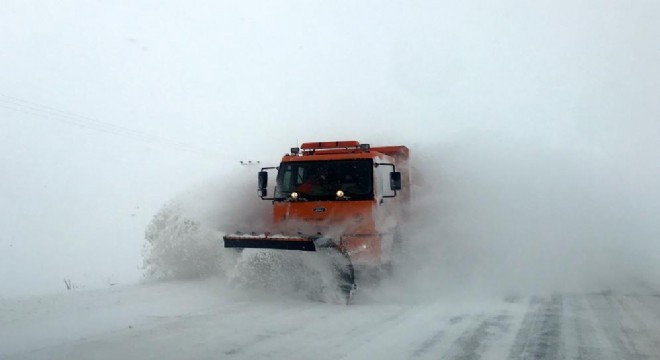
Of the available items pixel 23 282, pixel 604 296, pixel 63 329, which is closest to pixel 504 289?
pixel 604 296

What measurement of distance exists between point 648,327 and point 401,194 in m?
5.30

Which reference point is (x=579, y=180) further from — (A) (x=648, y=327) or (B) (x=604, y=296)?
(A) (x=648, y=327)

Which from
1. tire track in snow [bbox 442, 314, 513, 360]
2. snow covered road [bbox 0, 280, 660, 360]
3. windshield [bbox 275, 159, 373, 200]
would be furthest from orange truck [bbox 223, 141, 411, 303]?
tire track in snow [bbox 442, 314, 513, 360]

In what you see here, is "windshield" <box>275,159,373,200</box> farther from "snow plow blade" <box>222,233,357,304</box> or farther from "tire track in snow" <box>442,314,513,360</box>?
"tire track in snow" <box>442,314,513,360</box>

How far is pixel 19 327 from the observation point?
5.90 meters

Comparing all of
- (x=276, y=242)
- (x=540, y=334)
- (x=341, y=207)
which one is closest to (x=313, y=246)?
(x=276, y=242)

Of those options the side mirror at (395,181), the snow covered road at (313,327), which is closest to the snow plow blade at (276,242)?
the snow covered road at (313,327)

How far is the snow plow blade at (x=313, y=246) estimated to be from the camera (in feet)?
26.0

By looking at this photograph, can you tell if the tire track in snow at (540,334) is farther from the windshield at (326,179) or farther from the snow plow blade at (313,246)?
the windshield at (326,179)

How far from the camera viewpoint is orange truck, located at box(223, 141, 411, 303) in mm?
8422

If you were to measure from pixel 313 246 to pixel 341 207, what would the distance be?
1.70 meters

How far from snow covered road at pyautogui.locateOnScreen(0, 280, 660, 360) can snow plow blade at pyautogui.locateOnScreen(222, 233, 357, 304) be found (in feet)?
1.23

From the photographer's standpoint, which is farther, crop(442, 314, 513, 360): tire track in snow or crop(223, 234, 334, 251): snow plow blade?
crop(223, 234, 334, 251): snow plow blade

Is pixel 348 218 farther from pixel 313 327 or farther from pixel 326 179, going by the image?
pixel 313 327
